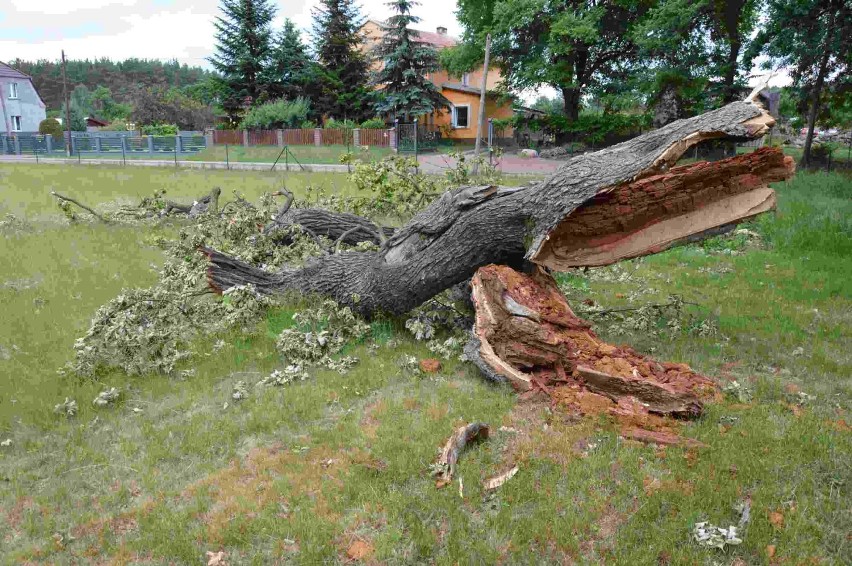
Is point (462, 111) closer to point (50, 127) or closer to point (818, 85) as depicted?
point (818, 85)

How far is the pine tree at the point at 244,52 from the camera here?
126ft

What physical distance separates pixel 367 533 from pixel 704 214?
3.50 metres

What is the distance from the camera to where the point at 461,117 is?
128 feet

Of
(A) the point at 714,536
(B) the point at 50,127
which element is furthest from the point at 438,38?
(A) the point at 714,536

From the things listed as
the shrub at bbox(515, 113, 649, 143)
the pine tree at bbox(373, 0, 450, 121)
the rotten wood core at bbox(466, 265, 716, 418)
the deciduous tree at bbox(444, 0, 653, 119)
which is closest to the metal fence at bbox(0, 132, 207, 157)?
the pine tree at bbox(373, 0, 450, 121)

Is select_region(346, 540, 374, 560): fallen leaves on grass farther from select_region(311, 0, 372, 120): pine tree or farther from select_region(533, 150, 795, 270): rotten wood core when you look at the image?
select_region(311, 0, 372, 120): pine tree

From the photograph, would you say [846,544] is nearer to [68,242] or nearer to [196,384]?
[196,384]

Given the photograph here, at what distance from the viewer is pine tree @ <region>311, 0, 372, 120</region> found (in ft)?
124

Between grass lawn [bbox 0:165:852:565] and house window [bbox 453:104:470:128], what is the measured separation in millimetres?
33898

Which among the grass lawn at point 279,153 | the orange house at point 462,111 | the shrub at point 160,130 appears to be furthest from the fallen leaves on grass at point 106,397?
the shrub at point 160,130

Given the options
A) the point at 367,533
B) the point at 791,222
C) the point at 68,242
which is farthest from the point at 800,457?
the point at 68,242

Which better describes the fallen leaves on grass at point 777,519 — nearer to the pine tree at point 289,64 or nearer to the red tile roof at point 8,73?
the pine tree at point 289,64

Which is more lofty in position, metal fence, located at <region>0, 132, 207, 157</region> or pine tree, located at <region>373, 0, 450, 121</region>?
pine tree, located at <region>373, 0, 450, 121</region>

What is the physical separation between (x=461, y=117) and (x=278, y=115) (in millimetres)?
11396
